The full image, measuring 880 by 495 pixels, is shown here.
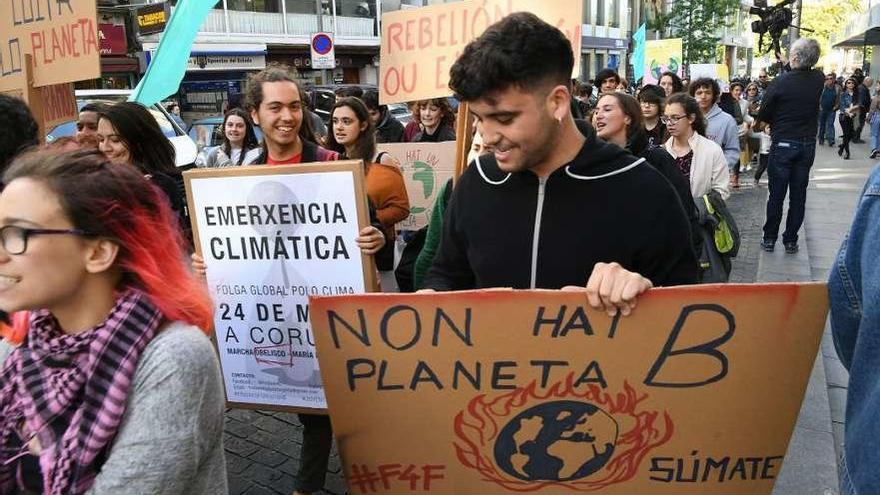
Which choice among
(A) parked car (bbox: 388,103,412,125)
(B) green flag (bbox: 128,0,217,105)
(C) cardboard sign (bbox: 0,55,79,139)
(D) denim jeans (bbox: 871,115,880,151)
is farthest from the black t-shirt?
(A) parked car (bbox: 388,103,412,125)

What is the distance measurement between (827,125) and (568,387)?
18377 millimetres

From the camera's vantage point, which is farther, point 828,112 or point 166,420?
point 828,112

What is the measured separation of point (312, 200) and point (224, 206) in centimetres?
37

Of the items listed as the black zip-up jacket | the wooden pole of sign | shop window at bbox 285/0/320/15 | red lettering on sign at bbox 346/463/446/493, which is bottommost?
red lettering on sign at bbox 346/463/446/493

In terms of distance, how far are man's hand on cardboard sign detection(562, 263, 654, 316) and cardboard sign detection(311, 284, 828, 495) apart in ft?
0.10

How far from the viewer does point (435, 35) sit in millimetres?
3422

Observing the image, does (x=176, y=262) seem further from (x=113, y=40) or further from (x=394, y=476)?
(x=113, y=40)

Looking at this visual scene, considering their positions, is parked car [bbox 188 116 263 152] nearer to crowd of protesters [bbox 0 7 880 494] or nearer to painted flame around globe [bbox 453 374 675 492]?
crowd of protesters [bbox 0 7 880 494]

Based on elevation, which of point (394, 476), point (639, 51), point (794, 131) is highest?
point (639, 51)

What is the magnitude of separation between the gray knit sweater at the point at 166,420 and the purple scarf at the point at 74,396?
0.03m

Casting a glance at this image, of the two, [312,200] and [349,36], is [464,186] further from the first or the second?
[349,36]

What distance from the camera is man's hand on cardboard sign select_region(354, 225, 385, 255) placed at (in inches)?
95.2

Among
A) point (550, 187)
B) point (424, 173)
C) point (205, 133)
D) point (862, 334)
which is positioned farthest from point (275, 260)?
point (205, 133)

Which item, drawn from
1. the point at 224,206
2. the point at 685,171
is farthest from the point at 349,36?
the point at 224,206
